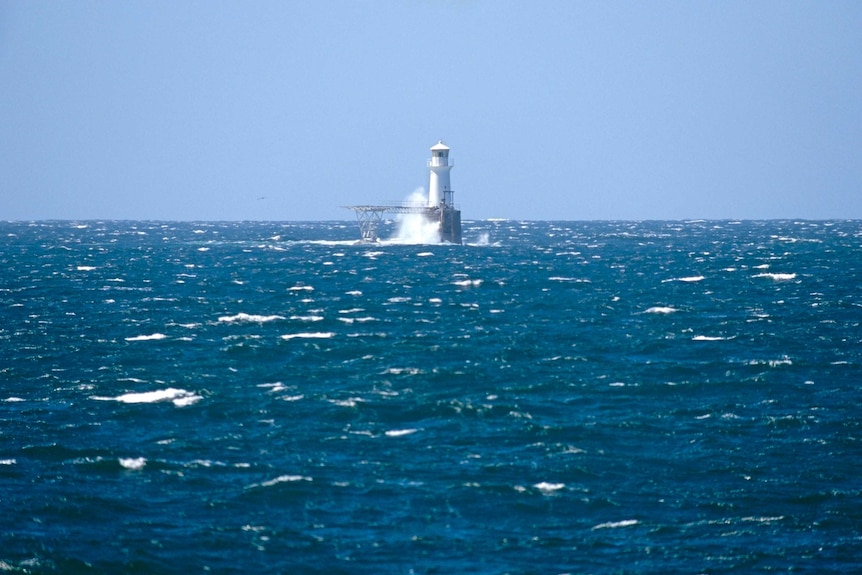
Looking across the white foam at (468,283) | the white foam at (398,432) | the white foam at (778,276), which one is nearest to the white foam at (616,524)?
the white foam at (398,432)

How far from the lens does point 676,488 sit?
1113 inches

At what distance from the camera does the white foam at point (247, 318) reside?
5938 centimetres

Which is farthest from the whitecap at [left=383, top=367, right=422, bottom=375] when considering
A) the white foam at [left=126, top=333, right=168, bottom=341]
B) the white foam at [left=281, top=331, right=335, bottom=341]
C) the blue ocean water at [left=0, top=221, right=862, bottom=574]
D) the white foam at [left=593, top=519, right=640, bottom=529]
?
the white foam at [left=593, top=519, right=640, bottom=529]

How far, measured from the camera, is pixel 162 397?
38656mm

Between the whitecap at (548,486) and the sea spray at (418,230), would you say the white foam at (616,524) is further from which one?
the sea spray at (418,230)

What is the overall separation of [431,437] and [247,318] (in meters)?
29.6

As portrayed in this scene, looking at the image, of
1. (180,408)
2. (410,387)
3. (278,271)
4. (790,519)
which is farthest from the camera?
(278,271)

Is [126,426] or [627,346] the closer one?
[126,426]

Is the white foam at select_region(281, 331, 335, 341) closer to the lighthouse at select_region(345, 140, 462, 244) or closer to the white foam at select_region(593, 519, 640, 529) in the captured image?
the white foam at select_region(593, 519, 640, 529)

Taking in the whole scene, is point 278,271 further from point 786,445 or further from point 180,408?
point 786,445

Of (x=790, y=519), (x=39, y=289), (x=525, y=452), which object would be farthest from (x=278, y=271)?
(x=790, y=519)

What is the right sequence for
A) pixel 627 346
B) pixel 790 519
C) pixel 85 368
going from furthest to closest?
pixel 627 346 → pixel 85 368 → pixel 790 519

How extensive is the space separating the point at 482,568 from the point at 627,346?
28714 millimetres

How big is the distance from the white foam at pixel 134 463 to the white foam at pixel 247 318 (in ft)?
93.9
